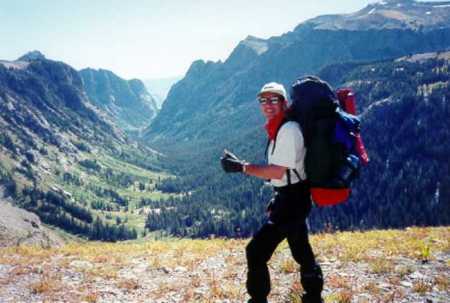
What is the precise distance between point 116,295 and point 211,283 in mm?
2791

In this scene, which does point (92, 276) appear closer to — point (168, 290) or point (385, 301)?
point (168, 290)

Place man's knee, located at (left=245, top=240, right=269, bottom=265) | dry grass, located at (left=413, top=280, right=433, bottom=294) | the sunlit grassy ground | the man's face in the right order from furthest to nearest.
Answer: the sunlit grassy ground → dry grass, located at (left=413, top=280, right=433, bottom=294) → the man's face → man's knee, located at (left=245, top=240, right=269, bottom=265)

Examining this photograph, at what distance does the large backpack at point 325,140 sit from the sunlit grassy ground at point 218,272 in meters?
3.72

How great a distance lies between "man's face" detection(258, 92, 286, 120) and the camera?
8898 mm

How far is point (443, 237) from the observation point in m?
17.6

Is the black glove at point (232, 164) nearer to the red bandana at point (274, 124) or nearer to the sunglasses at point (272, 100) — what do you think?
the red bandana at point (274, 124)

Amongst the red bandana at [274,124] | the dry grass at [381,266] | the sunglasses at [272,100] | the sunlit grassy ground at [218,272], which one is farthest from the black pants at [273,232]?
the dry grass at [381,266]

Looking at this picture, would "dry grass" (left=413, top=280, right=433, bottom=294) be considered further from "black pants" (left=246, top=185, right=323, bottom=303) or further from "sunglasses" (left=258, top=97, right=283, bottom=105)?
"sunglasses" (left=258, top=97, right=283, bottom=105)

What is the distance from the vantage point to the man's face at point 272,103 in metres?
8.90

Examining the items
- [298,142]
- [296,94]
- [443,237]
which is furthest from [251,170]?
[443,237]

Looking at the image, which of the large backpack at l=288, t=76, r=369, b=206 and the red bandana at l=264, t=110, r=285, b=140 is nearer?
the large backpack at l=288, t=76, r=369, b=206

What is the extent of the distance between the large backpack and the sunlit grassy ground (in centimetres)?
372

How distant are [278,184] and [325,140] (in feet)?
4.25

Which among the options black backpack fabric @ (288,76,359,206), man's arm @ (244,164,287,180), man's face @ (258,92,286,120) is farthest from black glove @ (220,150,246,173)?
black backpack fabric @ (288,76,359,206)
